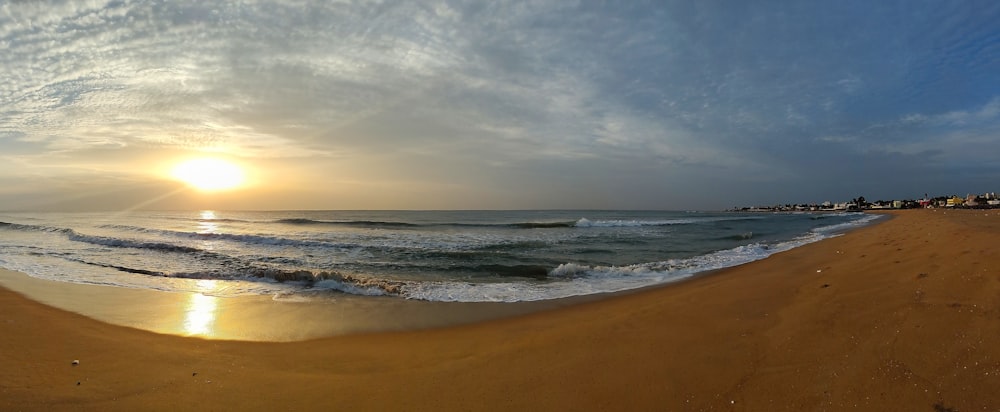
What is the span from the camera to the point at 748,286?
7301 millimetres

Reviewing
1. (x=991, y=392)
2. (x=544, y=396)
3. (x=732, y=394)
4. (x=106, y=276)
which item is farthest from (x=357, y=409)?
(x=106, y=276)

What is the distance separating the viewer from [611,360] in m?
4.05

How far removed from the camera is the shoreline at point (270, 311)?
632cm

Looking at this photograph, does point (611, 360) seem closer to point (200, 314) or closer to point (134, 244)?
point (200, 314)

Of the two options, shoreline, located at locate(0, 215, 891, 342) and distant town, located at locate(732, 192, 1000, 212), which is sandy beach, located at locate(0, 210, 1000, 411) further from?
distant town, located at locate(732, 192, 1000, 212)

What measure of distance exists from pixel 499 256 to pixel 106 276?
465 inches

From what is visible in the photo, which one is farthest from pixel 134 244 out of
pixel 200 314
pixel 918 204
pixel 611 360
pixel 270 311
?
pixel 918 204

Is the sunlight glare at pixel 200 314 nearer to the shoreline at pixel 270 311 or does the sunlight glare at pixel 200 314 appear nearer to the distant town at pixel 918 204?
the shoreline at pixel 270 311

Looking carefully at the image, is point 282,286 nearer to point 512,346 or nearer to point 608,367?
point 512,346

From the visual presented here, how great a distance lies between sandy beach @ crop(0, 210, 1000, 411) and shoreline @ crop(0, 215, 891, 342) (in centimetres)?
52

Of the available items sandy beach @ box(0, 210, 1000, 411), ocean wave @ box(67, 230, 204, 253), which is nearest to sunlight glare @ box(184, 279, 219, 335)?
sandy beach @ box(0, 210, 1000, 411)

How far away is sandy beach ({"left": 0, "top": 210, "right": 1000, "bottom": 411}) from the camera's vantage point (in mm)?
3111

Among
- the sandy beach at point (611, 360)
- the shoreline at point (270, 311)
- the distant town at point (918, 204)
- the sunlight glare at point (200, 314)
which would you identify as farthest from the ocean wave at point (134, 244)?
the distant town at point (918, 204)

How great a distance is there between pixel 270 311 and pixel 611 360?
20.6ft
